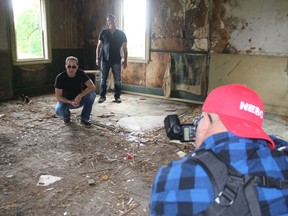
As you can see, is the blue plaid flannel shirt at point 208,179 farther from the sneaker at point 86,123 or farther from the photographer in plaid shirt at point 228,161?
the sneaker at point 86,123

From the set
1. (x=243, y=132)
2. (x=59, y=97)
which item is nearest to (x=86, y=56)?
(x=59, y=97)

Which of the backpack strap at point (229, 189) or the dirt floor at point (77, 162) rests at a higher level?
the backpack strap at point (229, 189)

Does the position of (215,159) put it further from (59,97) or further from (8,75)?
(8,75)

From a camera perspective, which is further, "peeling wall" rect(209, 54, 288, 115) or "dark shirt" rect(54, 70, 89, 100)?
"peeling wall" rect(209, 54, 288, 115)

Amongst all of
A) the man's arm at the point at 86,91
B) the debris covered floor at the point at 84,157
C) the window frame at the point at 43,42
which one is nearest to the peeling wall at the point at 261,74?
the debris covered floor at the point at 84,157

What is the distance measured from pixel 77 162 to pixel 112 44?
2.87 metres

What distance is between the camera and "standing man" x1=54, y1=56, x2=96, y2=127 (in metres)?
3.83

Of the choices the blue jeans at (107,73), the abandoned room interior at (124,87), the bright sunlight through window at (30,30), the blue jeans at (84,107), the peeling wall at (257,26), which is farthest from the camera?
the bright sunlight through window at (30,30)

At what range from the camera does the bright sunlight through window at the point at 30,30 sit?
5.53m

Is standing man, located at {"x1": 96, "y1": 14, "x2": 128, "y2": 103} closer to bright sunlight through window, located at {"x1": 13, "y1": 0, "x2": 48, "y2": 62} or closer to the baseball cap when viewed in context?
bright sunlight through window, located at {"x1": 13, "y1": 0, "x2": 48, "y2": 62}

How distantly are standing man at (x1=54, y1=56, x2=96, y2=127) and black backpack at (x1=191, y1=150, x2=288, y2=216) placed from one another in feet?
10.9

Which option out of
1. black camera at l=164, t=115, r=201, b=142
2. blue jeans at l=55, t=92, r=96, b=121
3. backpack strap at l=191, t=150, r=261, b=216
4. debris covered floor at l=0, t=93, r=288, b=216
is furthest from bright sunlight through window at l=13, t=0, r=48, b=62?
backpack strap at l=191, t=150, r=261, b=216

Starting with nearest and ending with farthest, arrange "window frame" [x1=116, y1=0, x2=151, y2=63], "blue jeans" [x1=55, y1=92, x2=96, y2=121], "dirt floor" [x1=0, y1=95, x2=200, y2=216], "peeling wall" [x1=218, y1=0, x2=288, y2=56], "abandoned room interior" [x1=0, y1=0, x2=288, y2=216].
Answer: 1. "dirt floor" [x1=0, y1=95, x2=200, y2=216]
2. "abandoned room interior" [x1=0, y1=0, x2=288, y2=216]
3. "blue jeans" [x1=55, y1=92, x2=96, y2=121]
4. "peeling wall" [x1=218, y1=0, x2=288, y2=56]
5. "window frame" [x1=116, y1=0, x2=151, y2=63]

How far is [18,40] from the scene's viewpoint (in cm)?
562
